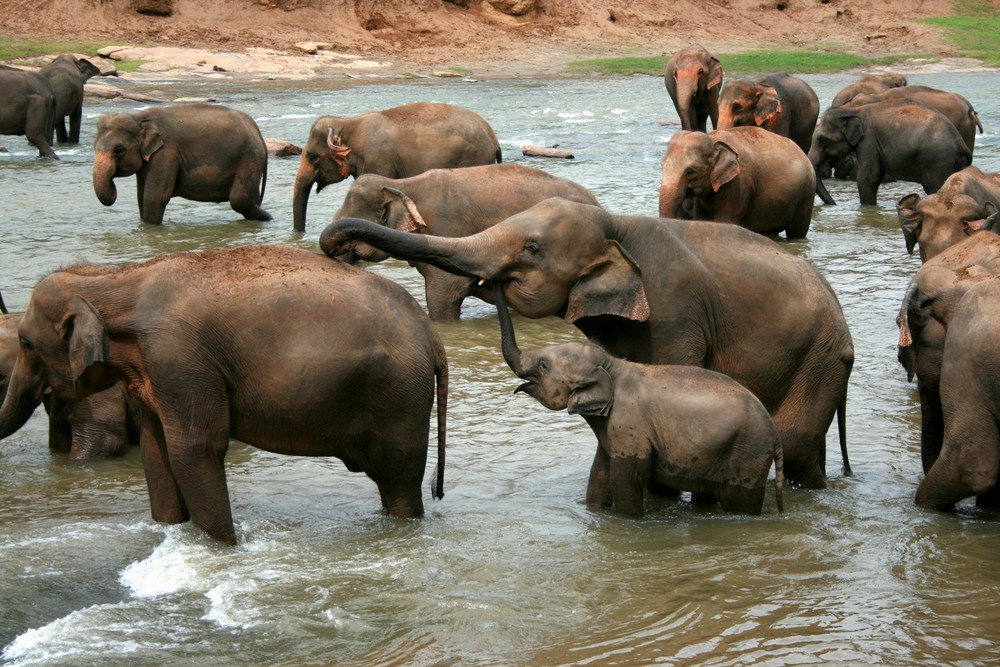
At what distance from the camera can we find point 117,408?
6566mm

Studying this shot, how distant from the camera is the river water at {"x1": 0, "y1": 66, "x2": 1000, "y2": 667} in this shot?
4.57 meters

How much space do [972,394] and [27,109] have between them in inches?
622

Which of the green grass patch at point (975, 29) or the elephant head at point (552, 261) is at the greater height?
the elephant head at point (552, 261)

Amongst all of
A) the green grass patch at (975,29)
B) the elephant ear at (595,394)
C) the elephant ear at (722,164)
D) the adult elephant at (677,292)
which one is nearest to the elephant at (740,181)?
the elephant ear at (722,164)

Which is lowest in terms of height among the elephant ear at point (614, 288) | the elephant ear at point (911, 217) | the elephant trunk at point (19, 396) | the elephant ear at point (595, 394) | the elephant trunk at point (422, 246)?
the elephant trunk at point (19, 396)

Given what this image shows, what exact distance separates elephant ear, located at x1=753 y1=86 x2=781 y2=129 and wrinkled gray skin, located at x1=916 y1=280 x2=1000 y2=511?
29.5 ft

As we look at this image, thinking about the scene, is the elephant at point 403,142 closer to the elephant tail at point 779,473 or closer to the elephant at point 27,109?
the elephant tail at point 779,473

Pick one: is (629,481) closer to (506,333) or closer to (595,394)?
(595,394)

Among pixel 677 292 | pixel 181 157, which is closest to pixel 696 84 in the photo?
pixel 181 157

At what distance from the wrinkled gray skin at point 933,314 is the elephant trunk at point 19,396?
3.50 m

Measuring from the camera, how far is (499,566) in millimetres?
5250

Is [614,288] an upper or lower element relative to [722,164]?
upper

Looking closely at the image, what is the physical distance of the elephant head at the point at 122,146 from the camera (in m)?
13.1

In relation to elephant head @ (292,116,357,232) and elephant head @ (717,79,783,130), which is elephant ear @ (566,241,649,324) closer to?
elephant head @ (292,116,357,232)
